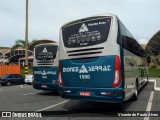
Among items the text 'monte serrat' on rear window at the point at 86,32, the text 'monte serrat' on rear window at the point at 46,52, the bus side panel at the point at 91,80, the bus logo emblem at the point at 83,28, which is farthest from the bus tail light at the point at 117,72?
the text 'monte serrat' on rear window at the point at 46,52

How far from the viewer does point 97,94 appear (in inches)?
332

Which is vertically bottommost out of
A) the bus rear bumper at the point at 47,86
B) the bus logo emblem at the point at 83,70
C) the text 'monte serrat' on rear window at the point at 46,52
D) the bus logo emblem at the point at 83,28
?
the bus rear bumper at the point at 47,86

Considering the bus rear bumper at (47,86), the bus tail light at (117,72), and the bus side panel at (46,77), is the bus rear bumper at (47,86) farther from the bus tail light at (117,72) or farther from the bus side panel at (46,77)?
the bus tail light at (117,72)

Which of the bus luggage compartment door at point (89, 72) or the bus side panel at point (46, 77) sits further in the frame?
the bus side panel at point (46, 77)

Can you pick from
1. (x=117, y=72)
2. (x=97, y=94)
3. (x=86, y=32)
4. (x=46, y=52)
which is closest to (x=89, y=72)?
(x=97, y=94)

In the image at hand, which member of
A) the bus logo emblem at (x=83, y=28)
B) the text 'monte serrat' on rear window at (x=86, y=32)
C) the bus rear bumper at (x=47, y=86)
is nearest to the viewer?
the text 'monte serrat' on rear window at (x=86, y=32)

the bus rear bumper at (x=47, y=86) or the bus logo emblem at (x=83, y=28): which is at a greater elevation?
the bus logo emblem at (x=83, y=28)

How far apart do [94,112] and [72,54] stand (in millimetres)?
2360

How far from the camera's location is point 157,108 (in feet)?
32.7

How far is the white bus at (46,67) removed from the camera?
14672 millimetres

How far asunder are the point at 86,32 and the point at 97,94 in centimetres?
232

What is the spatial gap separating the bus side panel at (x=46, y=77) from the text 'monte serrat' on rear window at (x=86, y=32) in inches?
217

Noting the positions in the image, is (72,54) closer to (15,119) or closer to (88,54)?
(88,54)

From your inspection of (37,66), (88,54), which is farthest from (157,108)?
(37,66)
